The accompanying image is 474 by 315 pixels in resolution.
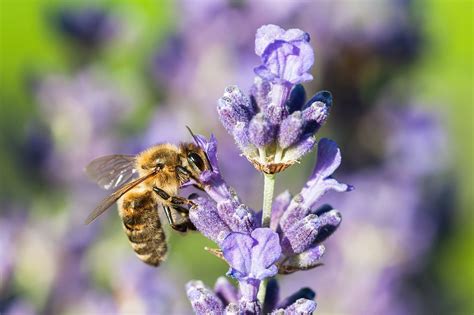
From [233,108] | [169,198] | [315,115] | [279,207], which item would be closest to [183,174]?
[169,198]

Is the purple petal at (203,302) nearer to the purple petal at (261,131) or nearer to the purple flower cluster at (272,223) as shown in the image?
the purple flower cluster at (272,223)

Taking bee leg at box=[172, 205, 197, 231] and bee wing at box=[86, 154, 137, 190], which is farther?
bee wing at box=[86, 154, 137, 190]

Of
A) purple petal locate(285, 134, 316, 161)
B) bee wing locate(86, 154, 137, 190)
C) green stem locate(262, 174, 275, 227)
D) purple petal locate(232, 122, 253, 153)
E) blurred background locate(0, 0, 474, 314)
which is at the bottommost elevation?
green stem locate(262, 174, 275, 227)

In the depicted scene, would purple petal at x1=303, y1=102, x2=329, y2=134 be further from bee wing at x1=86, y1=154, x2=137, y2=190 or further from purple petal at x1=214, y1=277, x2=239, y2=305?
bee wing at x1=86, y1=154, x2=137, y2=190

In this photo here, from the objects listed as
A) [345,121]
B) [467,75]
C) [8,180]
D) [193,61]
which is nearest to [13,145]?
[8,180]

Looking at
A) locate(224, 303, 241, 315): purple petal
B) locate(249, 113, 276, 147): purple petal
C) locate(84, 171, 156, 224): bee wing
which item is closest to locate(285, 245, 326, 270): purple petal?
locate(224, 303, 241, 315): purple petal

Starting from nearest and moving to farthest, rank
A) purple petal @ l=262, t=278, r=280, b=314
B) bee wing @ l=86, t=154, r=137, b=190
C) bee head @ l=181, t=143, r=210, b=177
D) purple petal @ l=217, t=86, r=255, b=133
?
1. purple petal @ l=217, t=86, r=255, b=133
2. purple petal @ l=262, t=278, r=280, b=314
3. bee head @ l=181, t=143, r=210, b=177
4. bee wing @ l=86, t=154, r=137, b=190
